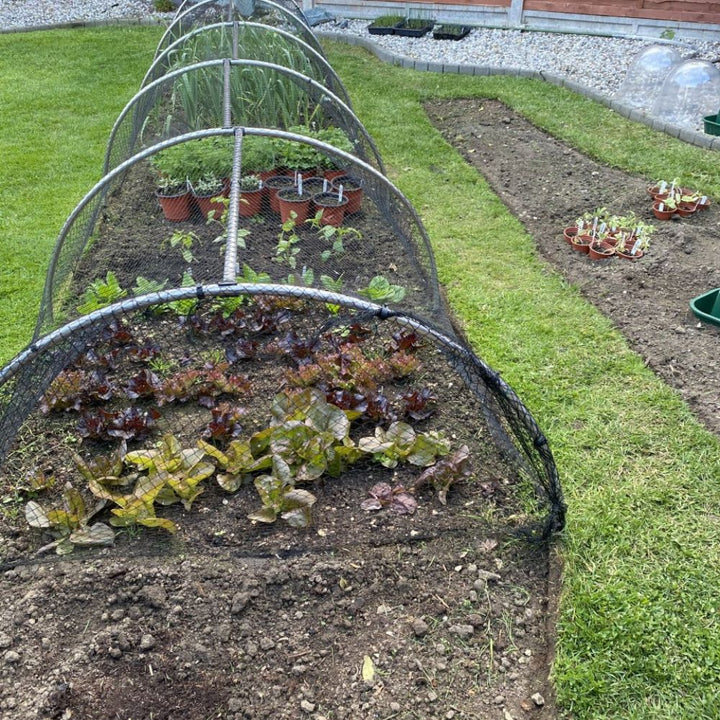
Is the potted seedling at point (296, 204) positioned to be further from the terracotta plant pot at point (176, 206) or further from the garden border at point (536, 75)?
the garden border at point (536, 75)

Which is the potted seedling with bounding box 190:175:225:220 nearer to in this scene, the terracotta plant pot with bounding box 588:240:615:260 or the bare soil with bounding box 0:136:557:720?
the bare soil with bounding box 0:136:557:720

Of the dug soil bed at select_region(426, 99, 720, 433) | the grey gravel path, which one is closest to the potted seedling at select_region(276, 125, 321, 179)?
the dug soil bed at select_region(426, 99, 720, 433)

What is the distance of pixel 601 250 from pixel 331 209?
74.8 inches

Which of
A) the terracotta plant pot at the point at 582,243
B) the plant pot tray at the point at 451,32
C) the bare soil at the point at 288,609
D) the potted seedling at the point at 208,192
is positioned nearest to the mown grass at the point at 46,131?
the potted seedling at the point at 208,192

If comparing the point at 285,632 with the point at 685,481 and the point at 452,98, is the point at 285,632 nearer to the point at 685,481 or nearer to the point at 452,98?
the point at 685,481

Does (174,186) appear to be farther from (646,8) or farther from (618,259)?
(646,8)

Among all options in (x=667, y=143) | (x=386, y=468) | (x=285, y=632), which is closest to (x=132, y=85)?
(x=667, y=143)

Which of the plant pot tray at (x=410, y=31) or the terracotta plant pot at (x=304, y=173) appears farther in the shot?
the plant pot tray at (x=410, y=31)

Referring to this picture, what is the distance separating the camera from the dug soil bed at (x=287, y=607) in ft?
7.12

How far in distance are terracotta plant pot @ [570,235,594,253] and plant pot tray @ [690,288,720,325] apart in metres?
0.93

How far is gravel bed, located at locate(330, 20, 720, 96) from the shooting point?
29.2ft

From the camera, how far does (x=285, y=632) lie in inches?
92.7

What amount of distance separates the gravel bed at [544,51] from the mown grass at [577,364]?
0.95 m

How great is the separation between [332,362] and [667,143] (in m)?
4.94
